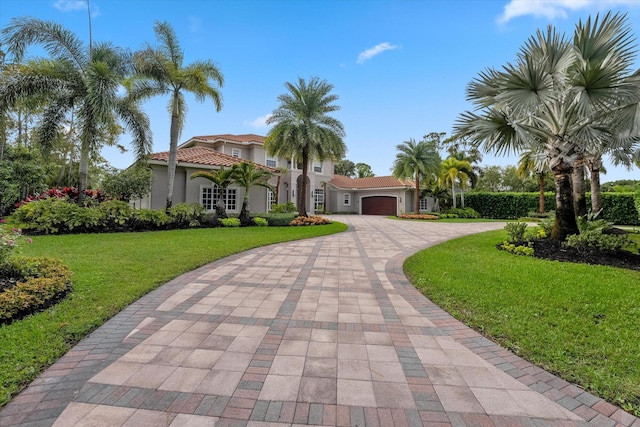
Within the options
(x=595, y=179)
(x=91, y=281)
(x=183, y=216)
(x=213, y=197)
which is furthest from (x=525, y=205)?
(x=91, y=281)

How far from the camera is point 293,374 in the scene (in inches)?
105

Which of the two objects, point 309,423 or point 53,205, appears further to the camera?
point 53,205

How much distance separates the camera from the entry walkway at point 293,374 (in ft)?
7.07

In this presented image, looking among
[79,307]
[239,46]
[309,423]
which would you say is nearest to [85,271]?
[79,307]

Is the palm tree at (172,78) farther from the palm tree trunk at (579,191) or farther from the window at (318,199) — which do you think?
the window at (318,199)

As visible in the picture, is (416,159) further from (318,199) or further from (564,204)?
(564,204)

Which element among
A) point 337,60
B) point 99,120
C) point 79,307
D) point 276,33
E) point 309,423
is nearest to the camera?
point 309,423

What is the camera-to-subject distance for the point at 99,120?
11109mm

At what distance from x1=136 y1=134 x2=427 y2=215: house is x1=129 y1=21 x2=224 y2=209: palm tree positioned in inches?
74.4

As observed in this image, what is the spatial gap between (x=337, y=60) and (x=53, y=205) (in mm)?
13549

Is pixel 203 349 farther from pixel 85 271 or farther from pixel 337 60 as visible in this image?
pixel 337 60

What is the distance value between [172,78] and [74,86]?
12.6 feet

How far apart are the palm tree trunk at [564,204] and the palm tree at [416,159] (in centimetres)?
1566

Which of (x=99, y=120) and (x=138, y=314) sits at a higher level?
(x=99, y=120)
